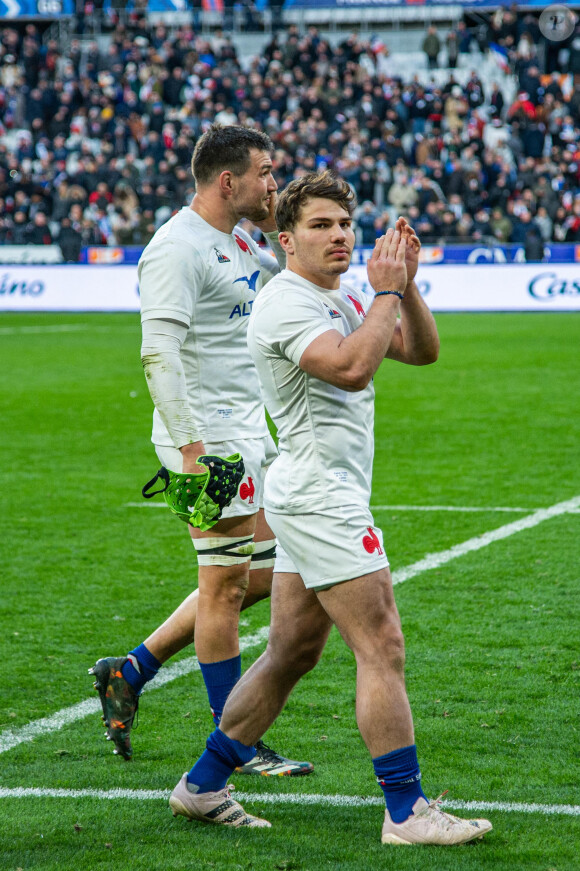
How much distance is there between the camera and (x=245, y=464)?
165 inches

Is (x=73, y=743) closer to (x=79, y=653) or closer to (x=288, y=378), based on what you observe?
(x=79, y=653)

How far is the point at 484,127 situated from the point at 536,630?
26.7 m

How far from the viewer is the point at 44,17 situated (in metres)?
37.8

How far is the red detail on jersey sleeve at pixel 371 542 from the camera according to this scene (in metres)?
3.28

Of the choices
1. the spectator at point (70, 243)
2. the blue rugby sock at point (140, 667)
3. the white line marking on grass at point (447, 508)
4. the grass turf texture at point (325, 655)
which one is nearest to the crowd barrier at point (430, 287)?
the spectator at point (70, 243)

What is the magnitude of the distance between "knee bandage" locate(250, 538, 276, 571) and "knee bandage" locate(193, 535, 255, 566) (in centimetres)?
33

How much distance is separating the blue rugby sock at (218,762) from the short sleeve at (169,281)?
53.2 inches

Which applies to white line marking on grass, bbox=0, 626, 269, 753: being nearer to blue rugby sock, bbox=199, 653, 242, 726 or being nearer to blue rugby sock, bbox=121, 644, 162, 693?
blue rugby sock, bbox=121, 644, 162, 693

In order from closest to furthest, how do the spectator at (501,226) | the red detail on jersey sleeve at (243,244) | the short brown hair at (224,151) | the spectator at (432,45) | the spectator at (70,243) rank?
the short brown hair at (224,151) → the red detail on jersey sleeve at (243,244) → the spectator at (501,226) → the spectator at (70,243) → the spectator at (432,45)

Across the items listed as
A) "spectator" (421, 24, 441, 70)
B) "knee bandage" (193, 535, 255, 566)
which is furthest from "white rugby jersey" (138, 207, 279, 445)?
"spectator" (421, 24, 441, 70)

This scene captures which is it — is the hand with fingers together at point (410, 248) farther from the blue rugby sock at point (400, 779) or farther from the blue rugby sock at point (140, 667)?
the blue rugby sock at point (140, 667)

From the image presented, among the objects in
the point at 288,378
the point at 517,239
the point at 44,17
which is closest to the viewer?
the point at 288,378

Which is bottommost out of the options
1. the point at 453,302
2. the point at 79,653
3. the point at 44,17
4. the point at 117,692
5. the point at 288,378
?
the point at 453,302

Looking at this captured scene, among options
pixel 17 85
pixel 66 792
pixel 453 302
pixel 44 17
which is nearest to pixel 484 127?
pixel 453 302
